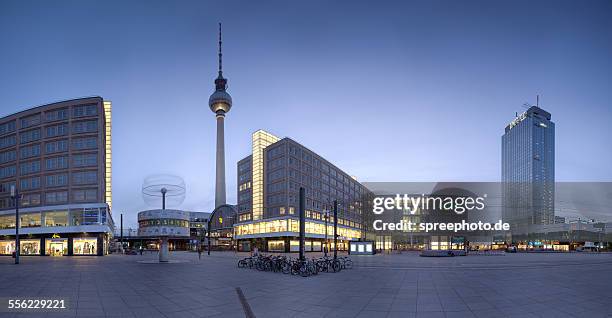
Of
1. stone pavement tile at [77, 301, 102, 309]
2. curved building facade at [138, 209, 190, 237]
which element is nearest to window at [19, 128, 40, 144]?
stone pavement tile at [77, 301, 102, 309]

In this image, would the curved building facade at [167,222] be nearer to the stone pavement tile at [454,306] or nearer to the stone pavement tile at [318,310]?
the stone pavement tile at [318,310]

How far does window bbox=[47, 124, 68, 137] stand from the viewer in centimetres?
7488

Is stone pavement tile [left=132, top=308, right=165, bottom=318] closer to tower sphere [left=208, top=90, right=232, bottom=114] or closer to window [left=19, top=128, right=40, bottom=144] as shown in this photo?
window [left=19, top=128, right=40, bottom=144]

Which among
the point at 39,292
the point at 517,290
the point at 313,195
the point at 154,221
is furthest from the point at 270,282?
the point at 154,221

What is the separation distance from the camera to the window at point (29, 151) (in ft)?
251

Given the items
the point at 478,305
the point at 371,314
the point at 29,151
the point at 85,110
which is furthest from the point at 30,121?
the point at 478,305

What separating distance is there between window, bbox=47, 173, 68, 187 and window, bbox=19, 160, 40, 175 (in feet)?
12.1

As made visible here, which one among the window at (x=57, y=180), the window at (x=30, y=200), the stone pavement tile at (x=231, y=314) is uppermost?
the window at (x=57, y=180)

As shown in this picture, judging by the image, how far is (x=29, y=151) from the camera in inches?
3041

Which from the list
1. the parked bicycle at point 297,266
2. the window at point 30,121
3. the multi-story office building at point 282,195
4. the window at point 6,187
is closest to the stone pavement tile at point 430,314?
the parked bicycle at point 297,266

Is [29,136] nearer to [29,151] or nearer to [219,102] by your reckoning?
[29,151]

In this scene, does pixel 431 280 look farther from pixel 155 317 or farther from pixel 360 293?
pixel 155 317

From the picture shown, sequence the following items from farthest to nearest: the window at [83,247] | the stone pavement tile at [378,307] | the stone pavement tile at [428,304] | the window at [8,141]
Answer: the window at [8,141]
the window at [83,247]
the stone pavement tile at [428,304]
the stone pavement tile at [378,307]

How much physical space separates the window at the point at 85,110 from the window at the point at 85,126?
4.91 ft
